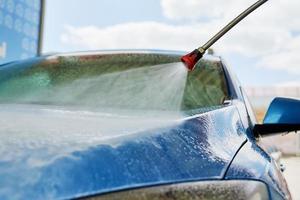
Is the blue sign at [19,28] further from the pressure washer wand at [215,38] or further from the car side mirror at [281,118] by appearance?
the car side mirror at [281,118]

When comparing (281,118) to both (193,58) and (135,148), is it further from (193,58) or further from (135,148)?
(135,148)

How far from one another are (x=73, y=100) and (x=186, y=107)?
478 mm

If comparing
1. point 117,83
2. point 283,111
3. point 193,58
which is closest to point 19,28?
point 117,83

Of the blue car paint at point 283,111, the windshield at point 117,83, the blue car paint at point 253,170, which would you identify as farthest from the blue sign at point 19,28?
the blue car paint at point 253,170

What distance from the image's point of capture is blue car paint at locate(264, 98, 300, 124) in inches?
78.7

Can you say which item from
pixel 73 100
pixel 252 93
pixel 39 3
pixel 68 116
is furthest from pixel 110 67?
pixel 252 93

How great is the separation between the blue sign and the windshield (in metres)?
3.58

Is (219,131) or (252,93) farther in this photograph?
(252,93)

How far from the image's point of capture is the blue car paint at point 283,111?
200 cm

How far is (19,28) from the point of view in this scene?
6.38 metres

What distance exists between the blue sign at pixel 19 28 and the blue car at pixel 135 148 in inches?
162

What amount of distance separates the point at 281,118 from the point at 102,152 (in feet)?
3.78

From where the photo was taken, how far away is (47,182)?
39.8 inches

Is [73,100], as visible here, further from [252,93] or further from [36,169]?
[252,93]
